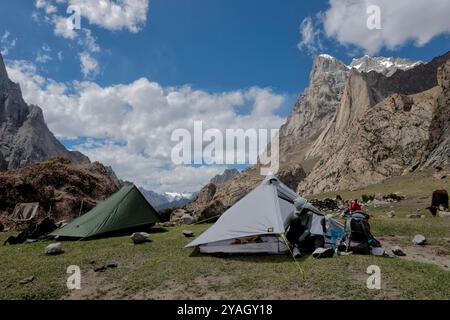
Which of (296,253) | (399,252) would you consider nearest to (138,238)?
(296,253)

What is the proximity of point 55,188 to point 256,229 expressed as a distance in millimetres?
22592

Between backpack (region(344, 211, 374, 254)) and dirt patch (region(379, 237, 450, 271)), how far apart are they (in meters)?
1.29

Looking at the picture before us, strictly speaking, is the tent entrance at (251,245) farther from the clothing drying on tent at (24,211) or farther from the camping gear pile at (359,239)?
the clothing drying on tent at (24,211)

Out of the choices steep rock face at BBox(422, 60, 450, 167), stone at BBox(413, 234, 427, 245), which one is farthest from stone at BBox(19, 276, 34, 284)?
steep rock face at BBox(422, 60, 450, 167)

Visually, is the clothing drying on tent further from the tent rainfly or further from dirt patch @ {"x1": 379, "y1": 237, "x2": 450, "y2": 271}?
dirt patch @ {"x1": 379, "y1": 237, "x2": 450, "y2": 271}

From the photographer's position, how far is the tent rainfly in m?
13.1

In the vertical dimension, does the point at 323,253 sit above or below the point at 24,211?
below

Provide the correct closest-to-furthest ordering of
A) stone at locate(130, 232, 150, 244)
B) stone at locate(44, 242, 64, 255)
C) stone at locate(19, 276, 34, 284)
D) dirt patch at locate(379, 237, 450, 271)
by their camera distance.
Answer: stone at locate(19, 276, 34, 284)
dirt patch at locate(379, 237, 450, 271)
stone at locate(44, 242, 64, 255)
stone at locate(130, 232, 150, 244)

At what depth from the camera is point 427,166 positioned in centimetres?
7231

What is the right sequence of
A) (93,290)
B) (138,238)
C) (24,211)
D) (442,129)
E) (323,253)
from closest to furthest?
(93,290)
(323,253)
(138,238)
(24,211)
(442,129)

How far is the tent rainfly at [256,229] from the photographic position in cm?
1306

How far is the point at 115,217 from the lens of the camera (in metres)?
19.5

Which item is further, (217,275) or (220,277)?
(217,275)

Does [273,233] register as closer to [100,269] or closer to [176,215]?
[100,269]
